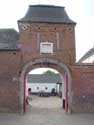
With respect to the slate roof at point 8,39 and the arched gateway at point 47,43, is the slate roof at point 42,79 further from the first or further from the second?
the arched gateway at point 47,43

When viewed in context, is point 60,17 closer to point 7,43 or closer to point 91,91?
point 7,43

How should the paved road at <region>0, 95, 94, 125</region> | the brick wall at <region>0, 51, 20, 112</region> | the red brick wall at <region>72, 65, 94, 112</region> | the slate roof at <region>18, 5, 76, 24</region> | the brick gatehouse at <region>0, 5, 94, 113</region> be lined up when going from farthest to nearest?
the slate roof at <region>18, 5, 76, 24</region> → the red brick wall at <region>72, 65, 94, 112</region> → the brick gatehouse at <region>0, 5, 94, 113</region> → the brick wall at <region>0, 51, 20, 112</region> → the paved road at <region>0, 95, 94, 125</region>

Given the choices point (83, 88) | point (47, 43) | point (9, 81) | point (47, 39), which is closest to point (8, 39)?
point (47, 39)

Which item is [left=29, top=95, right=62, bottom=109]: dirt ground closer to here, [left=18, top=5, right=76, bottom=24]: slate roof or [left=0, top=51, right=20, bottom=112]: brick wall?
[left=0, top=51, right=20, bottom=112]: brick wall

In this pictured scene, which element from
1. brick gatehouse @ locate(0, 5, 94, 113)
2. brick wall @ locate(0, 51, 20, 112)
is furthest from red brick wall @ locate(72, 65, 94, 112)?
brick wall @ locate(0, 51, 20, 112)

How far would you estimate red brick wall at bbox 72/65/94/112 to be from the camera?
22.4 metres

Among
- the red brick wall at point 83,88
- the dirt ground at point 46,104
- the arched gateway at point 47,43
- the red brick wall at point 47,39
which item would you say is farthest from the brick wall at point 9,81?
the dirt ground at point 46,104

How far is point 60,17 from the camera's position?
930 inches

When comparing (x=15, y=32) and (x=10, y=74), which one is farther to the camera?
(x=15, y=32)

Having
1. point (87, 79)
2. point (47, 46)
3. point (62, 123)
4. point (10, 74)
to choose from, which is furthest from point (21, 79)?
point (62, 123)

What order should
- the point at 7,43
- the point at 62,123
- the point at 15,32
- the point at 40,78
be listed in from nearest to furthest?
the point at 62,123 < the point at 7,43 < the point at 15,32 < the point at 40,78

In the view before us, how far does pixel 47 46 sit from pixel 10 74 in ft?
10.7

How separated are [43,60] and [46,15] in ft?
11.2

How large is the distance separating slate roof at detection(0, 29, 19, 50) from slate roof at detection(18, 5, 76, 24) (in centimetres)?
206
